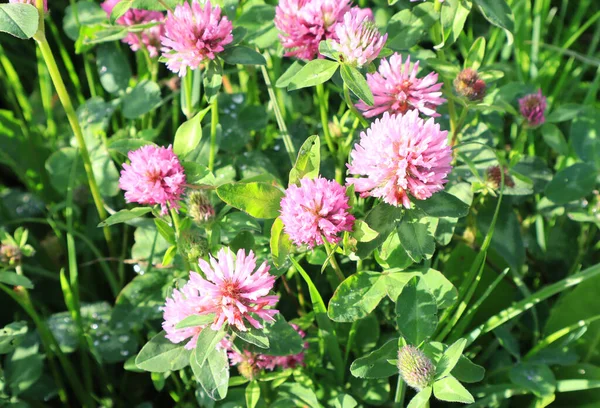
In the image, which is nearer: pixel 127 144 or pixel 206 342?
pixel 206 342

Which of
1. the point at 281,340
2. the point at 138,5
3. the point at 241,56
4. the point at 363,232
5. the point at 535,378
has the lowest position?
the point at 535,378

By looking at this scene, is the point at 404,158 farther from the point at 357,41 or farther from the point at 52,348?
the point at 52,348

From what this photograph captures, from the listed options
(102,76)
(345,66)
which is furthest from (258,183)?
(102,76)

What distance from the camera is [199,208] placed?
1.19m

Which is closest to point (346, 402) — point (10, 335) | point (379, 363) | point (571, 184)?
point (379, 363)

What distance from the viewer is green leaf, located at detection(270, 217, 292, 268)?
106 cm

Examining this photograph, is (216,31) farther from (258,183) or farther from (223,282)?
(223,282)

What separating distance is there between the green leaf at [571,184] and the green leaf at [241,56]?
73 centimetres

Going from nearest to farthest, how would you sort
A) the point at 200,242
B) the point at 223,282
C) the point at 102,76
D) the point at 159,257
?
the point at 223,282 → the point at 200,242 → the point at 159,257 → the point at 102,76

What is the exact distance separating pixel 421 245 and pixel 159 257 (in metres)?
0.64

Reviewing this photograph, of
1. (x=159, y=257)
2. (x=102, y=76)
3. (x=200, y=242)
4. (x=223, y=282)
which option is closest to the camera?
(x=223, y=282)

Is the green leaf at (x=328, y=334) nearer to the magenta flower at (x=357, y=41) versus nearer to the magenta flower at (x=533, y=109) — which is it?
the magenta flower at (x=357, y=41)

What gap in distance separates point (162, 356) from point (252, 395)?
183mm

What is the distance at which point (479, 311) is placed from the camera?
1.51m
